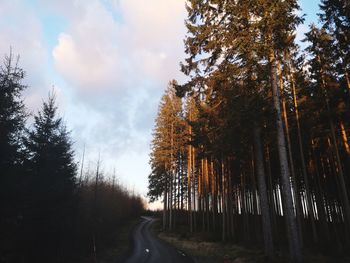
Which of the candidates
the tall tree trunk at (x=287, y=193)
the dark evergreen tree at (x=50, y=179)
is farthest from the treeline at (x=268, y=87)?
the dark evergreen tree at (x=50, y=179)

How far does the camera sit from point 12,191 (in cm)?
1150

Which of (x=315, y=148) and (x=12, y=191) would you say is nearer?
(x=12, y=191)

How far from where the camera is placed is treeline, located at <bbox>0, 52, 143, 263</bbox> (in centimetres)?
1165

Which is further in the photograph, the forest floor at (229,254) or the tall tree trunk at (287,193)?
the forest floor at (229,254)

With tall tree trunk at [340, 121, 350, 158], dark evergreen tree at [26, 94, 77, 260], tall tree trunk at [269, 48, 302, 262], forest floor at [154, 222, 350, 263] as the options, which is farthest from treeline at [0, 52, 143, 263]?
tall tree trunk at [340, 121, 350, 158]

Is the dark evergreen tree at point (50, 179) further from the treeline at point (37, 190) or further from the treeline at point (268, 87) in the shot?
the treeline at point (268, 87)

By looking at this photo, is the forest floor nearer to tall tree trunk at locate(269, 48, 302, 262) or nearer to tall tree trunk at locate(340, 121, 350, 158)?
tall tree trunk at locate(269, 48, 302, 262)

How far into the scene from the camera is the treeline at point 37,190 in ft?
38.2

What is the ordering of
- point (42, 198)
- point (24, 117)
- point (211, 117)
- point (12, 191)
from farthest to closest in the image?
point (211, 117) → point (42, 198) → point (24, 117) → point (12, 191)

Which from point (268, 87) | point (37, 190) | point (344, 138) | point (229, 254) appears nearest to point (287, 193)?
point (268, 87)

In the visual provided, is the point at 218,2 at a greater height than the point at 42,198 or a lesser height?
greater

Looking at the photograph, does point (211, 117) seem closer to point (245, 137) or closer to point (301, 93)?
point (245, 137)

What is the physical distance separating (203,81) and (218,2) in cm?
456

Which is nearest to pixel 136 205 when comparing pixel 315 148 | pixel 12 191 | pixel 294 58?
pixel 315 148
